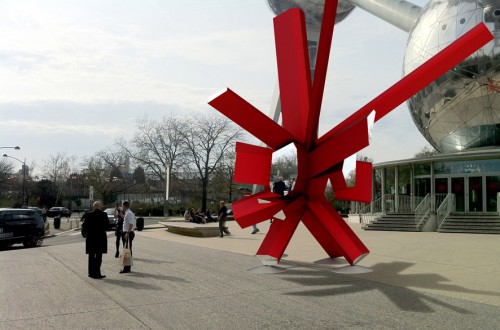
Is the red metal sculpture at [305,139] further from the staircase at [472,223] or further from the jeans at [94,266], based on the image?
the staircase at [472,223]

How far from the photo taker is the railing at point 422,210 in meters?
22.3

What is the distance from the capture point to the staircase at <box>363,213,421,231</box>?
2236 centimetres

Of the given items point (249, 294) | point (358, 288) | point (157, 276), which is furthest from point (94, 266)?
point (358, 288)

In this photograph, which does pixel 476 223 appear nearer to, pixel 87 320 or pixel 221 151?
pixel 87 320

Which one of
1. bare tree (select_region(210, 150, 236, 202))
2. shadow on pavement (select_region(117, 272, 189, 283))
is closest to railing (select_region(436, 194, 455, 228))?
shadow on pavement (select_region(117, 272, 189, 283))

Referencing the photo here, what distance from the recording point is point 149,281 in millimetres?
8812

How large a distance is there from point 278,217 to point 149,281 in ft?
9.52

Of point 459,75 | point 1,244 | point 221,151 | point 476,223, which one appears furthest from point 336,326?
point 221,151

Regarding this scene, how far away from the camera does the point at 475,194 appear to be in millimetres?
23734

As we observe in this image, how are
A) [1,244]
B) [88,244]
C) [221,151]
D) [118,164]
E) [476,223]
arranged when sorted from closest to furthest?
1. [88,244]
2. [1,244]
3. [476,223]
4. [221,151]
5. [118,164]

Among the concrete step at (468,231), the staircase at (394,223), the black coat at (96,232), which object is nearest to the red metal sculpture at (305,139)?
the black coat at (96,232)

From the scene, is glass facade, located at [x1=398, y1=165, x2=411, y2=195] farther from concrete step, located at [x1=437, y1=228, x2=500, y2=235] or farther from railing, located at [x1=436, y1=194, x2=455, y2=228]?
concrete step, located at [x1=437, y1=228, x2=500, y2=235]

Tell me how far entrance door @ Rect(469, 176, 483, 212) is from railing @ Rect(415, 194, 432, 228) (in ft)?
6.58

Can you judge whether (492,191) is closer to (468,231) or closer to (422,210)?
(422,210)
